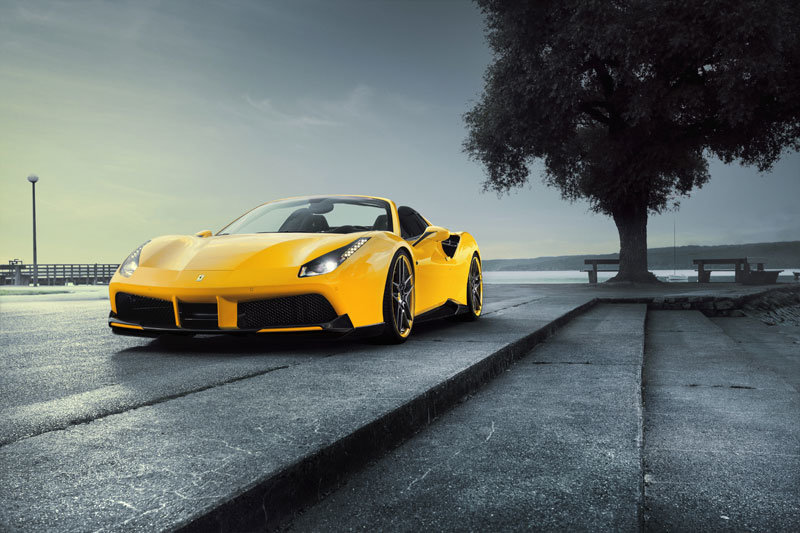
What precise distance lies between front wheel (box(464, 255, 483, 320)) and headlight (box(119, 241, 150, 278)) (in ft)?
11.1

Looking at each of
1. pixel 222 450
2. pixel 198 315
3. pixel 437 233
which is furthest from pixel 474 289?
pixel 222 450

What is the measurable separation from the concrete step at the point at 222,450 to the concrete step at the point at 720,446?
0.99m

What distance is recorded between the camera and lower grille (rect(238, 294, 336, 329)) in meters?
4.11

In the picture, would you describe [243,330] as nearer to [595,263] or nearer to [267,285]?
[267,285]

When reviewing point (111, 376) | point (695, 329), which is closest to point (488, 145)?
point (695, 329)

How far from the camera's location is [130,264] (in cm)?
450

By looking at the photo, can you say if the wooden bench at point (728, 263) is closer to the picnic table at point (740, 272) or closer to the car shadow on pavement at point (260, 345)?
the picnic table at point (740, 272)

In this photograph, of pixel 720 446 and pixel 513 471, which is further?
pixel 720 446

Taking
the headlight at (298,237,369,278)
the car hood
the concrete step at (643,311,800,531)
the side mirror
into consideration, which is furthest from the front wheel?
the headlight at (298,237,369,278)

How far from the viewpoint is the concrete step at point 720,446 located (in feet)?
6.36

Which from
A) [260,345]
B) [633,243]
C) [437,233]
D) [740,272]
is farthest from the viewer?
[740,272]

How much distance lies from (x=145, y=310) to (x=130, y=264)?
41 centimetres

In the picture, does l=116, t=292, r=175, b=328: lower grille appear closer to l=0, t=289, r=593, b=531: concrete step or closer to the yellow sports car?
the yellow sports car

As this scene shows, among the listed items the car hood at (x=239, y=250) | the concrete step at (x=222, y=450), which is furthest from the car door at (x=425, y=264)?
the concrete step at (x=222, y=450)
